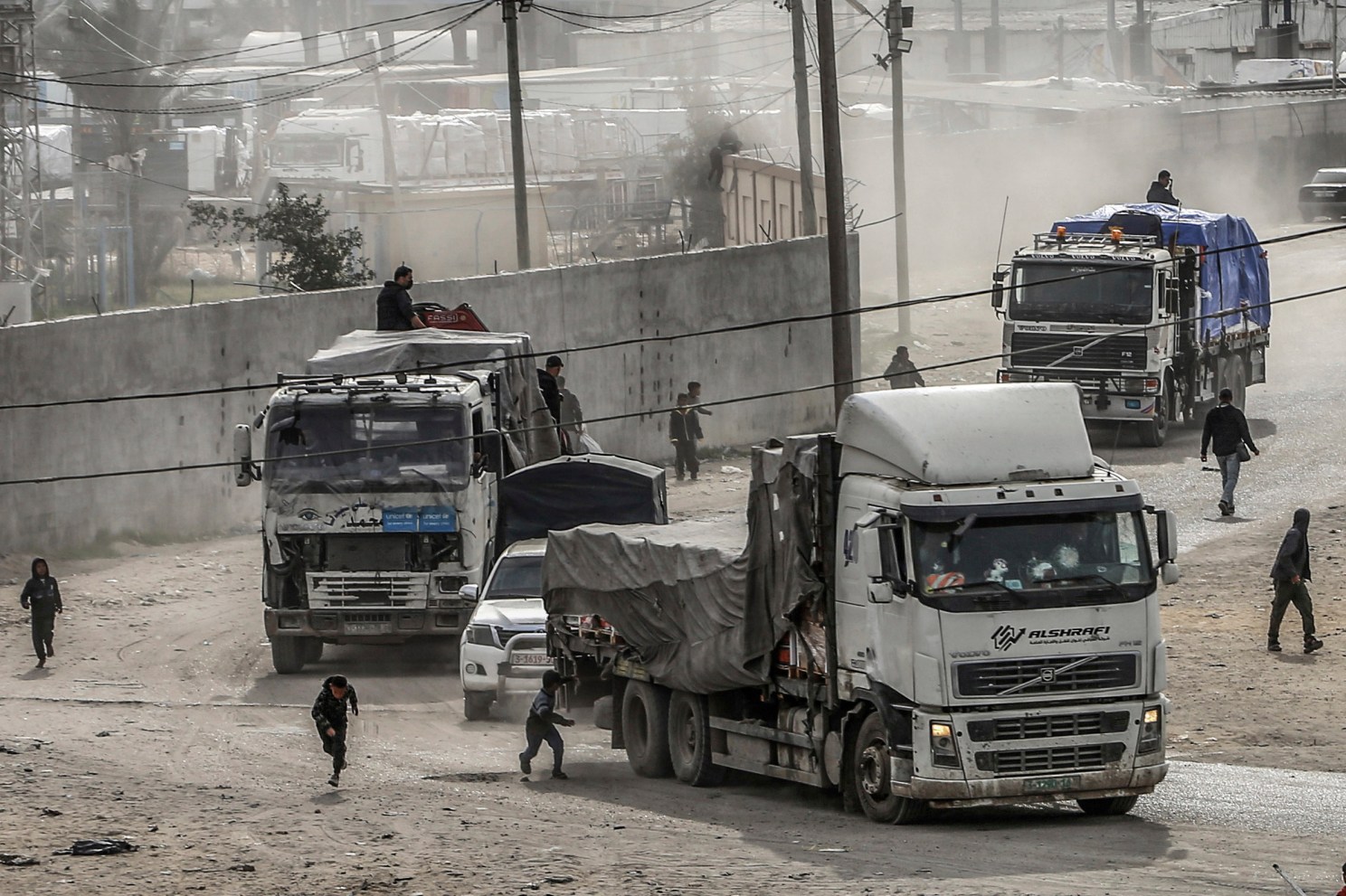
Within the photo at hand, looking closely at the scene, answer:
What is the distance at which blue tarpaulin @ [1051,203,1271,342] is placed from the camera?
110 ft

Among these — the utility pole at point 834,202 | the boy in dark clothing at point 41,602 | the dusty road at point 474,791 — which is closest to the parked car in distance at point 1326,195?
the dusty road at point 474,791

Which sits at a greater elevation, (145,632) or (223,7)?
(223,7)

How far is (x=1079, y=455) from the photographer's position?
543 inches

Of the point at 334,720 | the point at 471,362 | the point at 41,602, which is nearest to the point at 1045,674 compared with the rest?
the point at 334,720

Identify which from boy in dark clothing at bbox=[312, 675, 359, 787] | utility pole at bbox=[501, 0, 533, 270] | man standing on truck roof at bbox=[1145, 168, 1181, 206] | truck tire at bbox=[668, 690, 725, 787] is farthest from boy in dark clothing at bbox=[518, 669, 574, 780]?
man standing on truck roof at bbox=[1145, 168, 1181, 206]

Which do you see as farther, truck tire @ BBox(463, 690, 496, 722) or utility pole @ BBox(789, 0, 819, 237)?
utility pole @ BBox(789, 0, 819, 237)

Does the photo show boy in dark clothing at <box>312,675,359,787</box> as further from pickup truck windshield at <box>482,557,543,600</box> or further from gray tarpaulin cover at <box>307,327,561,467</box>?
gray tarpaulin cover at <box>307,327,561,467</box>

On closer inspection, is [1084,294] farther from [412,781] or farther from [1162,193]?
[412,781]

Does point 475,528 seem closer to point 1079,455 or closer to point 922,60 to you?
point 1079,455

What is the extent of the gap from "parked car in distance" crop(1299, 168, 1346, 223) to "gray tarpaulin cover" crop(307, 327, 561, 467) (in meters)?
39.7

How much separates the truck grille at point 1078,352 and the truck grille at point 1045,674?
18.8 m

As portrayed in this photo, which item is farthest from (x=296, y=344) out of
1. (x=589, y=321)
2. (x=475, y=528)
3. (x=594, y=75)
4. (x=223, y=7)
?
(x=223, y=7)

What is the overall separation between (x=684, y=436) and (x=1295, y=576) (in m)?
15.8

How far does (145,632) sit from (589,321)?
42.8ft
